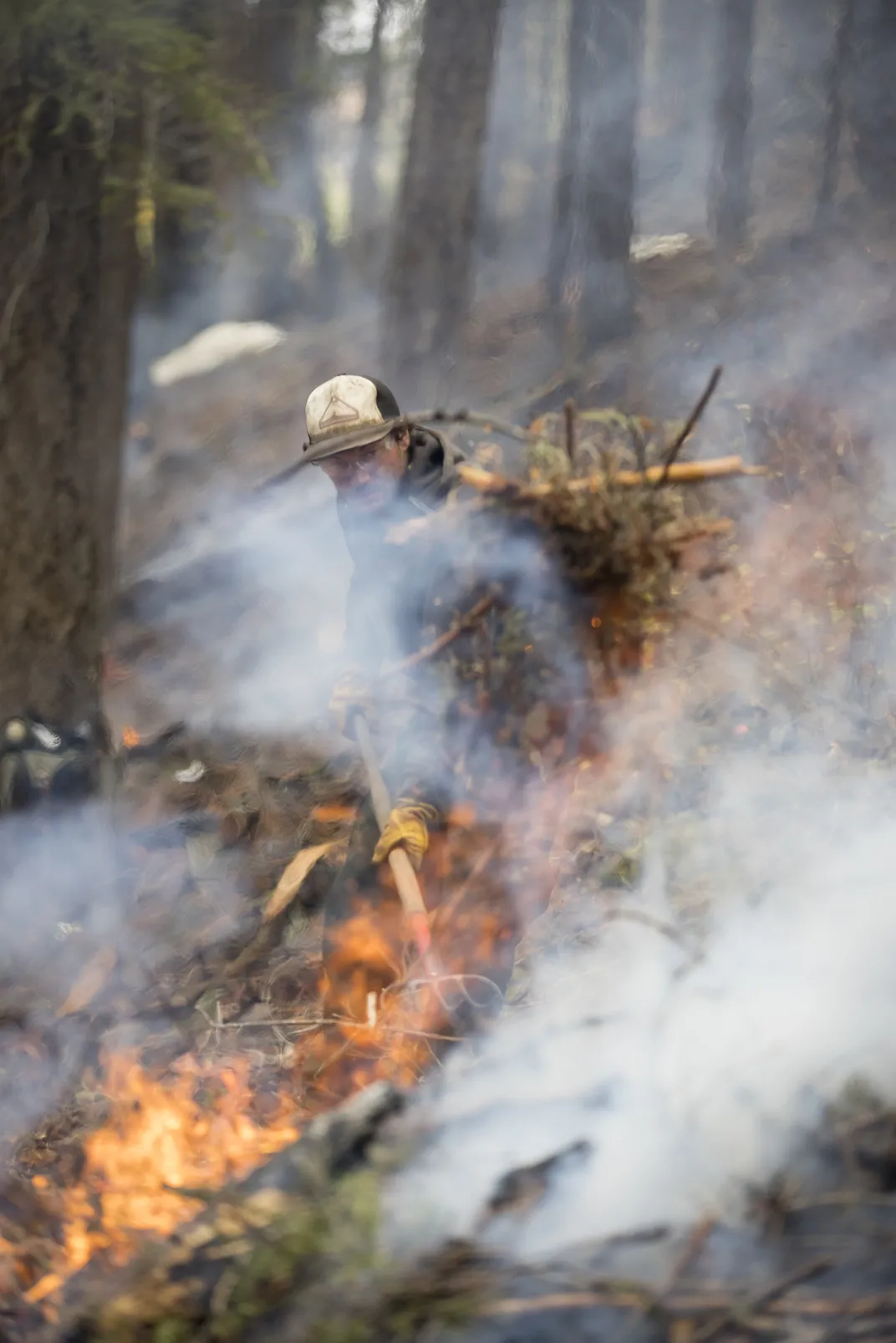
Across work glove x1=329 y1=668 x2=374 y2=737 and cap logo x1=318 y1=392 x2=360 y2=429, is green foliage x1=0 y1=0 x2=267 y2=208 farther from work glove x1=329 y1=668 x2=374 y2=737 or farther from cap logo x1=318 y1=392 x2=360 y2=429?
work glove x1=329 y1=668 x2=374 y2=737

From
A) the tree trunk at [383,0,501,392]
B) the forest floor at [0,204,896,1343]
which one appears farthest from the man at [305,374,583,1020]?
the tree trunk at [383,0,501,392]

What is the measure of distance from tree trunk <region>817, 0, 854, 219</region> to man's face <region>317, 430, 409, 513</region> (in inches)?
271

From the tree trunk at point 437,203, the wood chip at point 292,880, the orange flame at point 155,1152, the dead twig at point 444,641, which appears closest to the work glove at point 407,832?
the dead twig at point 444,641

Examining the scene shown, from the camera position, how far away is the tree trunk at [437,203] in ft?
29.5

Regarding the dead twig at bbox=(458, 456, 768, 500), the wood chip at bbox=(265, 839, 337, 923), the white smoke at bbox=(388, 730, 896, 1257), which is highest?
the dead twig at bbox=(458, 456, 768, 500)

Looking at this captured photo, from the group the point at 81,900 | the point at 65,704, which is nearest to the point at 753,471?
the point at 65,704

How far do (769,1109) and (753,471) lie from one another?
→ 11.7ft

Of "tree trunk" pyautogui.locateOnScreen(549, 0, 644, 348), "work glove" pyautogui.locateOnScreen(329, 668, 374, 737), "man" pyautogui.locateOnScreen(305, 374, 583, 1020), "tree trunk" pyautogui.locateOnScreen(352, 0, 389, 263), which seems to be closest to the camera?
"man" pyautogui.locateOnScreen(305, 374, 583, 1020)

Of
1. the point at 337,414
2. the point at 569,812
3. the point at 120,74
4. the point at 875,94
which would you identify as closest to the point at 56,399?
the point at 120,74

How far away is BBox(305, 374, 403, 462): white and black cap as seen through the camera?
4340mm

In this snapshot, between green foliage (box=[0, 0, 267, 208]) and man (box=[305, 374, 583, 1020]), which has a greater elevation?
green foliage (box=[0, 0, 267, 208])

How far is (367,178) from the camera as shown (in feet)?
76.1

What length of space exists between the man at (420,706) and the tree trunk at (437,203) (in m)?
4.60

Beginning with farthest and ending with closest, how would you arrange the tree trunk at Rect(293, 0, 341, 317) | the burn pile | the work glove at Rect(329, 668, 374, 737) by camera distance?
the tree trunk at Rect(293, 0, 341, 317) < the work glove at Rect(329, 668, 374, 737) < the burn pile
